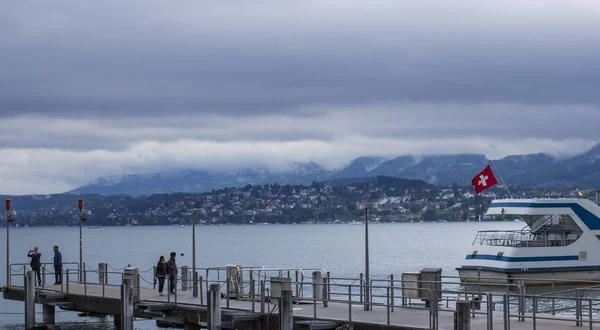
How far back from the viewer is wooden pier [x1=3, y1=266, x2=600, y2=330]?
95.8 feet

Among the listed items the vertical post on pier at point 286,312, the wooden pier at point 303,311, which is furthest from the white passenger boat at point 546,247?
→ the vertical post on pier at point 286,312

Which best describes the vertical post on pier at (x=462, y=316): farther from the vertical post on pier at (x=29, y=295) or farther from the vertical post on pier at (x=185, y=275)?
the vertical post on pier at (x=29, y=295)

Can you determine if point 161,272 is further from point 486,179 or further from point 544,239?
point 544,239

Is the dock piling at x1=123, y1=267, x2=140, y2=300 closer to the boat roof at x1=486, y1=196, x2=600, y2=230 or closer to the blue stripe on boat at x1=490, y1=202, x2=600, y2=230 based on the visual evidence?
the boat roof at x1=486, y1=196, x2=600, y2=230

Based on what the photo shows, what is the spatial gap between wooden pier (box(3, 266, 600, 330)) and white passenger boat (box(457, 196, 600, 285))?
2535 centimetres

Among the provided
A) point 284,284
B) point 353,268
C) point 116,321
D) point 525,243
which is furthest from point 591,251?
point 353,268

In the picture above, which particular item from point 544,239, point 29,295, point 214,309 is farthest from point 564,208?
point 214,309

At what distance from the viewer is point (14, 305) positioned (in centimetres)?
7331

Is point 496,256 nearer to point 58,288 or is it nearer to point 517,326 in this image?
point 58,288

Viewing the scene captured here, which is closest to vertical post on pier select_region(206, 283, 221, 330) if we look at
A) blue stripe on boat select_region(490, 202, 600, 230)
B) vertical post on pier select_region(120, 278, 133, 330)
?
vertical post on pier select_region(120, 278, 133, 330)

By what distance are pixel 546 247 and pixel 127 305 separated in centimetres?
3527

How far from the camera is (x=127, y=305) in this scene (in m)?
36.9

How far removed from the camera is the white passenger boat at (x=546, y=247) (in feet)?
211

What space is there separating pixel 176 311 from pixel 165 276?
438cm
